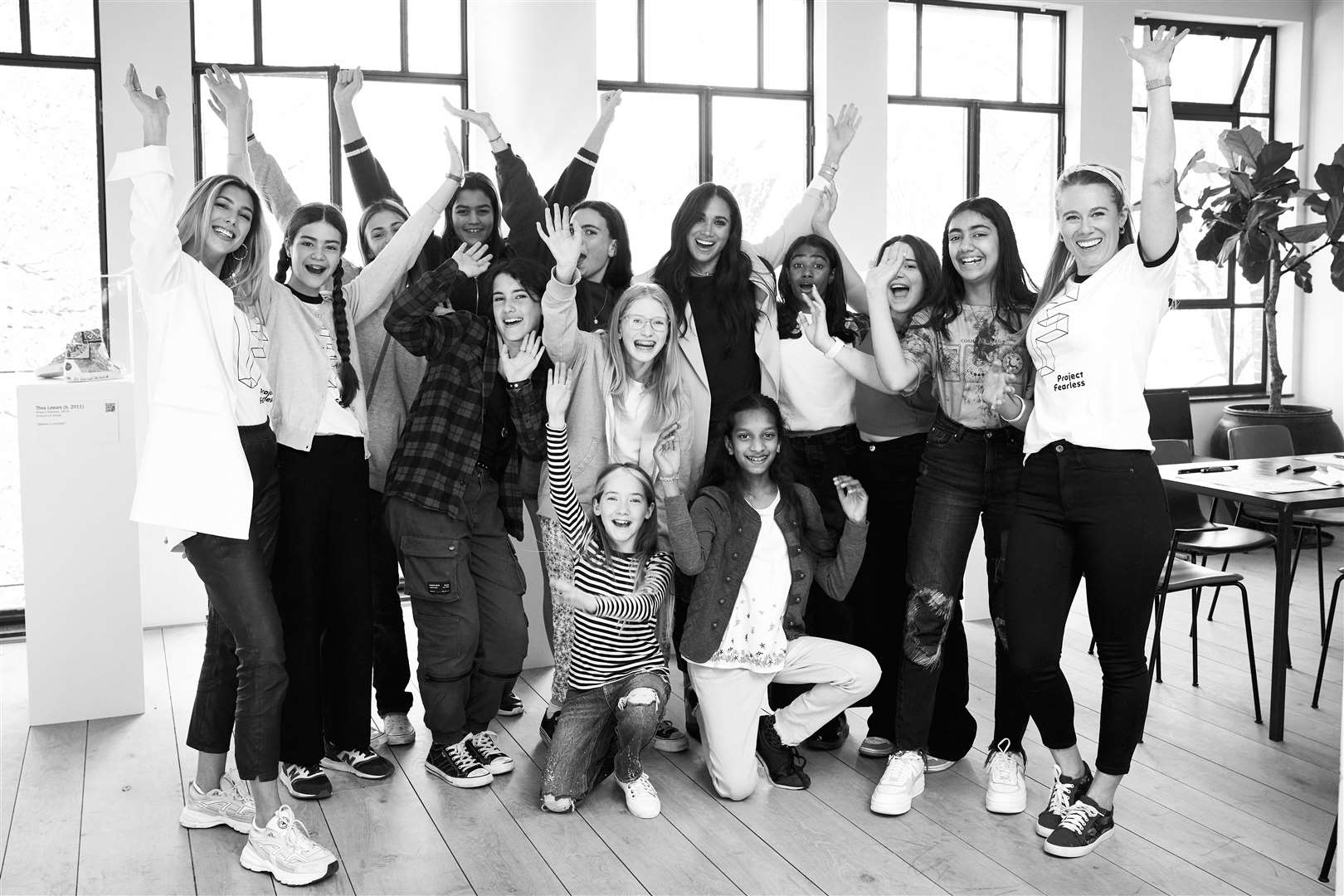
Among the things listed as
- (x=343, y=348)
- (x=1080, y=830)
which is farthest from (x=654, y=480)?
(x=1080, y=830)

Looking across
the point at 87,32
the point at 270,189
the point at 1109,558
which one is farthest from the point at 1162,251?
the point at 87,32

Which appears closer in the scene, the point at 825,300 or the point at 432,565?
the point at 432,565

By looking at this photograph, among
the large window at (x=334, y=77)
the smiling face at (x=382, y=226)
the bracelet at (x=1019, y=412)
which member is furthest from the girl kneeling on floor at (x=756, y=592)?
the large window at (x=334, y=77)

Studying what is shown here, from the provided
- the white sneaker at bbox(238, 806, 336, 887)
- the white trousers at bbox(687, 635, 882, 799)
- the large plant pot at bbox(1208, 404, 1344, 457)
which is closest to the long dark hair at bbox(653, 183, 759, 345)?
the white trousers at bbox(687, 635, 882, 799)

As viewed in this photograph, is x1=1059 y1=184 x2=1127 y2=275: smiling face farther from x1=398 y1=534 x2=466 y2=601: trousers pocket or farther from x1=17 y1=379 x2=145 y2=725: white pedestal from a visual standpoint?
x1=17 y1=379 x2=145 y2=725: white pedestal

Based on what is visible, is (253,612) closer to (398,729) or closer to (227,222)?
(227,222)

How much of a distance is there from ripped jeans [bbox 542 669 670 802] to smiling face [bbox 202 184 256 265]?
1479 mm

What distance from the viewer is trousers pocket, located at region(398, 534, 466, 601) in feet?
10.6

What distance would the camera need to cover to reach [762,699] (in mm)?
3320

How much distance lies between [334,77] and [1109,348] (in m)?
4.03

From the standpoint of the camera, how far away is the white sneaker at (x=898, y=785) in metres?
3.13

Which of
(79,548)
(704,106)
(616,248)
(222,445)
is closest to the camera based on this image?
(222,445)

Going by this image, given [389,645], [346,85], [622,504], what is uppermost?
[346,85]

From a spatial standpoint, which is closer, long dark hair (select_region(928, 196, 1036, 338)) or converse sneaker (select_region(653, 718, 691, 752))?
long dark hair (select_region(928, 196, 1036, 338))
